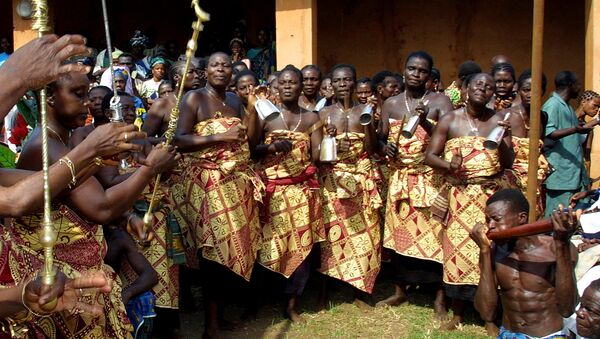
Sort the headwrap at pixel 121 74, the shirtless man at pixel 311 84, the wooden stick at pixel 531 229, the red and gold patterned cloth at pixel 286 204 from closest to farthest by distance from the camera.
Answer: the wooden stick at pixel 531 229, the red and gold patterned cloth at pixel 286 204, the shirtless man at pixel 311 84, the headwrap at pixel 121 74

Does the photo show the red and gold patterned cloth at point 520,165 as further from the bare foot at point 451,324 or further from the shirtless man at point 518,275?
the shirtless man at point 518,275

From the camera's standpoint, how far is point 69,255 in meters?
3.24

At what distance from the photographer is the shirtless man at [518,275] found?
13.9ft

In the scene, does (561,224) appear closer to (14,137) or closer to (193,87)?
(193,87)

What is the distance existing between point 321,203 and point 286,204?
458mm

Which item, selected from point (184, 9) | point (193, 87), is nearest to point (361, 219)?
point (193, 87)

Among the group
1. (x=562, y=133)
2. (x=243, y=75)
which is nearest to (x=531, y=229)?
(x=243, y=75)

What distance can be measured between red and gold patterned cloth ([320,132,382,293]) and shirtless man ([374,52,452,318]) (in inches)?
7.8

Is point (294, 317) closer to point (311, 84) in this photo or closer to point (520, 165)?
point (311, 84)

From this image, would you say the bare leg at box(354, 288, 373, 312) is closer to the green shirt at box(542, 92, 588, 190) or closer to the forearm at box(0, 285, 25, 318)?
the green shirt at box(542, 92, 588, 190)

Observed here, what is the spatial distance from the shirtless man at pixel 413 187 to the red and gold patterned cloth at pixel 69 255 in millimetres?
3410

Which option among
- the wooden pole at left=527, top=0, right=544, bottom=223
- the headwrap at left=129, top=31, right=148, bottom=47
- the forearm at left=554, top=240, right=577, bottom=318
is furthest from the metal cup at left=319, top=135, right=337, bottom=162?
the headwrap at left=129, top=31, right=148, bottom=47

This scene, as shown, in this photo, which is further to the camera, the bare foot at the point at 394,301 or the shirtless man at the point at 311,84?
the shirtless man at the point at 311,84

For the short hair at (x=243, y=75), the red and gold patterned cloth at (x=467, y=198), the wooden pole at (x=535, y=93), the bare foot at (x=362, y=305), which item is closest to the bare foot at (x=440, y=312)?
the red and gold patterned cloth at (x=467, y=198)
